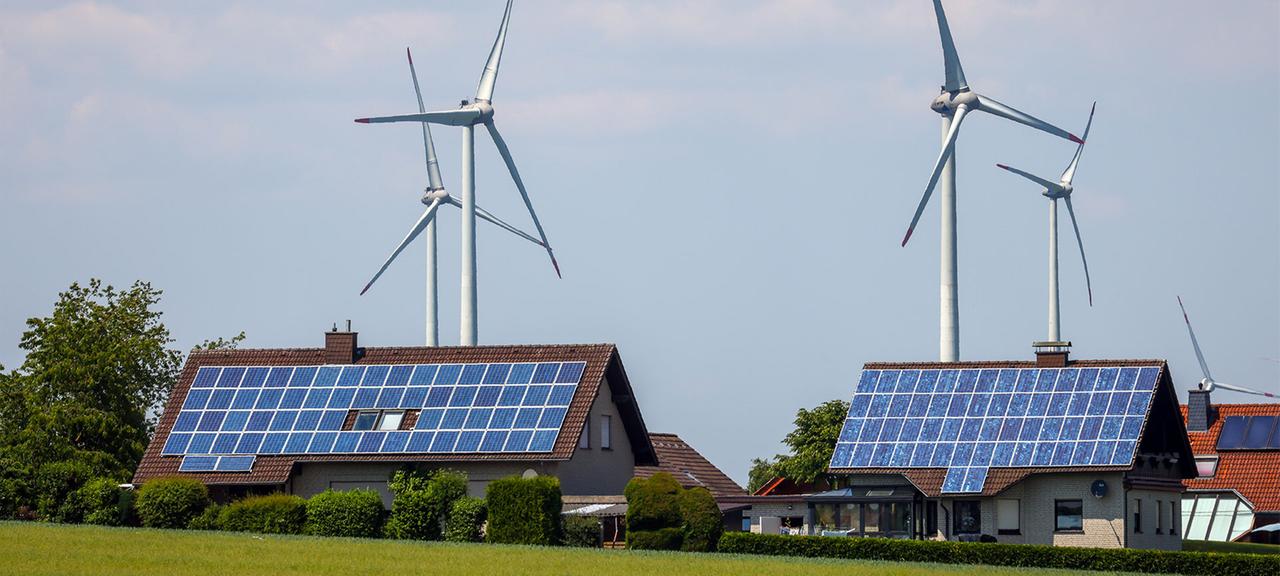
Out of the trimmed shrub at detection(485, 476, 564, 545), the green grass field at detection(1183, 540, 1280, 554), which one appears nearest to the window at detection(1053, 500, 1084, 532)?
the green grass field at detection(1183, 540, 1280, 554)

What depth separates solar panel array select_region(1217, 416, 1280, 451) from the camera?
87.7 metres

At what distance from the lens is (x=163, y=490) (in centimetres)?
6619

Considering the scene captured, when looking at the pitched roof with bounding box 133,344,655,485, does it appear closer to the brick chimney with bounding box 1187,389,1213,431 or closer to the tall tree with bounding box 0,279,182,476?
the tall tree with bounding box 0,279,182,476

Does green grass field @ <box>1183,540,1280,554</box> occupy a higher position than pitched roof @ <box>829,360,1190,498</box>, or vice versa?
pitched roof @ <box>829,360,1190,498</box>

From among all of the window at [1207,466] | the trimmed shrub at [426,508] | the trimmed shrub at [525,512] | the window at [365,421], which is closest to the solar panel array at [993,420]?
the trimmed shrub at [525,512]

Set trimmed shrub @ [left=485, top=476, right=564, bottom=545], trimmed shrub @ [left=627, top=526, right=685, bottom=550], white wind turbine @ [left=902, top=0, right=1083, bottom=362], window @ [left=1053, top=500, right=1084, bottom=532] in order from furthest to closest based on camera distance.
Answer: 1. white wind turbine @ [left=902, top=0, right=1083, bottom=362]
2. window @ [left=1053, top=500, right=1084, bottom=532]
3. trimmed shrub @ [left=627, top=526, right=685, bottom=550]
4. trimmed shrub @ [left=485, top=476, right=564, bottom=545]

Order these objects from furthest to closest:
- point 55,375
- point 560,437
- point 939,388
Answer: point 55,375 < point 939,388 < point 560,437

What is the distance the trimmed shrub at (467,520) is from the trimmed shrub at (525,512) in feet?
3.10

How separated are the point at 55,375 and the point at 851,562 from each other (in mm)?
36925

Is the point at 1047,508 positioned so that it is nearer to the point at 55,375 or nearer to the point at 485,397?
the point at 485,397

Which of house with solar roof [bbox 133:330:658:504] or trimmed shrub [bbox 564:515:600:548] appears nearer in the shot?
trimmed shrub [bbox 564:515:600:548]

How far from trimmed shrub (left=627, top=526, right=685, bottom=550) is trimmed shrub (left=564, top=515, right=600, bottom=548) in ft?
5.09

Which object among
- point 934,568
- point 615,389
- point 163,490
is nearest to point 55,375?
point 163,490

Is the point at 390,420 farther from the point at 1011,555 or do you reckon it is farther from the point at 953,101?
the point at 953,101
